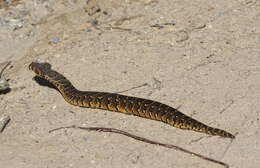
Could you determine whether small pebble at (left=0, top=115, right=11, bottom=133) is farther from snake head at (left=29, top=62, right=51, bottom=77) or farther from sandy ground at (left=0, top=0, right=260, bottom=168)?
snake head at (left=29, top=62, right=51, bottom=77)

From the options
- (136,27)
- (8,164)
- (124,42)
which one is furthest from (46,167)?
(136,27)

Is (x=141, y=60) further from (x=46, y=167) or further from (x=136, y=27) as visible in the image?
(x=46, y=167)

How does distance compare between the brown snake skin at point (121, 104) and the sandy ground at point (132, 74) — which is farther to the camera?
the brown snake skin at point (121, 104)

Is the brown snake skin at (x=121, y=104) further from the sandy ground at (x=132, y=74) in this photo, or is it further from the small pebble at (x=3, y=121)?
the small pebble at (x=3, y=121)

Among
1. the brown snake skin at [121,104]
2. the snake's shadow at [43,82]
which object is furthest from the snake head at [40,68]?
the snake's shadow at [43,82]

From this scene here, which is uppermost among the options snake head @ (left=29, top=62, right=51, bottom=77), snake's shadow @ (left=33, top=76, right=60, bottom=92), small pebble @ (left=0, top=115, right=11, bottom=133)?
snake head @ (left=29, top=62, right=51, bottom=77)

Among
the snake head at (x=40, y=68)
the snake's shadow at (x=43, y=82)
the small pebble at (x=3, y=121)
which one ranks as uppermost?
the snake head at (x=40, y=68)

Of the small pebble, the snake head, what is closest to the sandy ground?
the small pebble

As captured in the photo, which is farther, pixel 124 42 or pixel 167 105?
pixel 124 42
